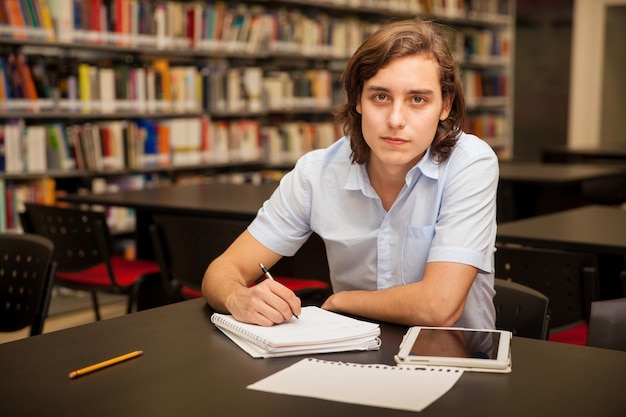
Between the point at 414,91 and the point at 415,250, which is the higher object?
the point at 414,91

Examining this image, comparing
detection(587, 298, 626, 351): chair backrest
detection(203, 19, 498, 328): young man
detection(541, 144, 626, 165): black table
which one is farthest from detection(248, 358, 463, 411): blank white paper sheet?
detection(541, 144, 626, 165): black table

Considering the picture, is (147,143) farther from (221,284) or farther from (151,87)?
(221,284)

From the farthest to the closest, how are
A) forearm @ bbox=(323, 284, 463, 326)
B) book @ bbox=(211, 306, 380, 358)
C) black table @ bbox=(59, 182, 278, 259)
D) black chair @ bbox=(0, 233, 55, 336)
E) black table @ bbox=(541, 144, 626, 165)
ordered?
1. black table @ bbox=(541, 144, 626, 165)
2. black table @ bbox=(59, 182, 278, 259)
3. black chair @ bbox=(0, 233, 55, 336)
4. forearm @ bbox=(323, 284, 463, 326)
5. book @ bbox=(211, 306, 380, 358)

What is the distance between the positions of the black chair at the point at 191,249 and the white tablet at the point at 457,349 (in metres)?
1.25

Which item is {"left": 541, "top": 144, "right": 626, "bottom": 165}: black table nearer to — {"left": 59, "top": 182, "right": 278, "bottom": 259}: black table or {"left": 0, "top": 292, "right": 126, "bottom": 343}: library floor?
{"left": 59, "top": 182, "right": 278, "bottom": 259}: black table

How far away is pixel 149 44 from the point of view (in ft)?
18.0

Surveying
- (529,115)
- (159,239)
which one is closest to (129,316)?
(159,239)

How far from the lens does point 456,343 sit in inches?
55.1

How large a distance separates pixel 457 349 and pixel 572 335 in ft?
4.27

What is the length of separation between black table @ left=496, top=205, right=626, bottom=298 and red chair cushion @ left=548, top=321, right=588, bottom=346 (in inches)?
6.8

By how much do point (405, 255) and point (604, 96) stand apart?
337 inches

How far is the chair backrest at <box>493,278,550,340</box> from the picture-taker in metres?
1.81

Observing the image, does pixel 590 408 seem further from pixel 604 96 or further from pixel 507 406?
pixel 604 96

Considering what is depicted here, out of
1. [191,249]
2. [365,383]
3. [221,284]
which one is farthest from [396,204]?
[191,249]
